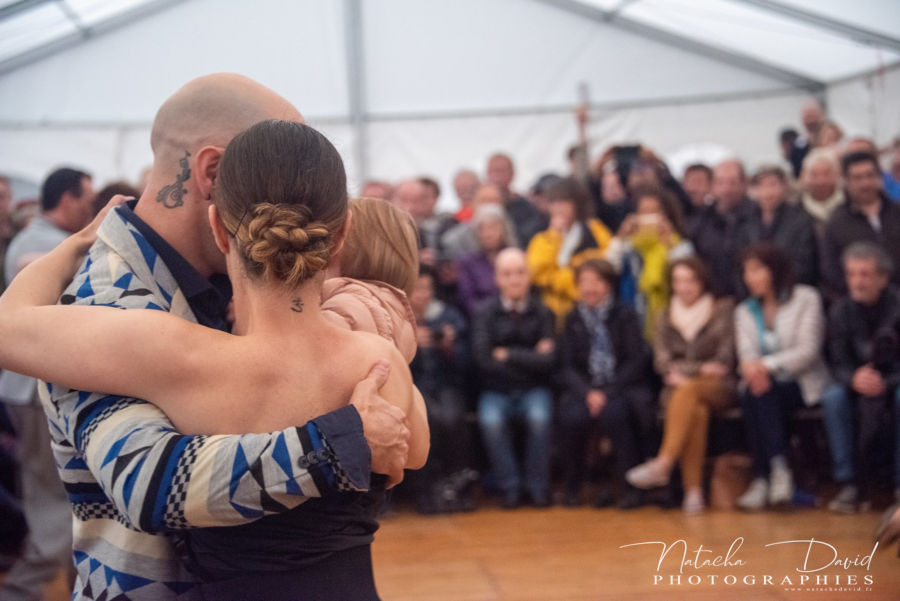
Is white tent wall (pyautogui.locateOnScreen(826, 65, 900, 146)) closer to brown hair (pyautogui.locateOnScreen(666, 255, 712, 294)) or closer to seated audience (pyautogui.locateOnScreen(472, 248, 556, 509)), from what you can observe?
brown hair (pyautogui.locateOnScreen(666, 255, 712, 294))

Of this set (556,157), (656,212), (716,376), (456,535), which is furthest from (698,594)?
(556,157)

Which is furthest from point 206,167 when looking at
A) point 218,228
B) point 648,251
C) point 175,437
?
point 648,251

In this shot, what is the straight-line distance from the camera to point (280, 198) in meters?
1.27

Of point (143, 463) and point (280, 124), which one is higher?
point (280, 124)

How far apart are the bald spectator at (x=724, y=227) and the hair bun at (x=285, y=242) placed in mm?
4647

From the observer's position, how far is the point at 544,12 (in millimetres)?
8094

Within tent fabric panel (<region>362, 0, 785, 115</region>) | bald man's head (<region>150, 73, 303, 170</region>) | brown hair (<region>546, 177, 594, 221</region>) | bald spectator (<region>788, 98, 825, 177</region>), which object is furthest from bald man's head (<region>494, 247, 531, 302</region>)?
bald man's head (<region>150, 73, 303, 170</region>)

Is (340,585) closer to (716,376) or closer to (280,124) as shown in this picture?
(280,124)

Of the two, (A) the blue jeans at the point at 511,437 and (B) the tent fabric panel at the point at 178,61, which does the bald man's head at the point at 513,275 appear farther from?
(B) the tent fabric panel at the point at 178,61

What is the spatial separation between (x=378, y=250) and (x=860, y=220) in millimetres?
4267

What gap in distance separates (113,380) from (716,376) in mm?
4331

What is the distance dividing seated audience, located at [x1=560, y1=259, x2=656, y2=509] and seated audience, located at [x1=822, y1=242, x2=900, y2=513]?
1.01 metres

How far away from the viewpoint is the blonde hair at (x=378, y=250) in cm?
179

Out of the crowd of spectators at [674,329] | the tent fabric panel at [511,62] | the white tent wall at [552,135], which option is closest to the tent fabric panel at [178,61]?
the tent fabric panel at [511,62]
